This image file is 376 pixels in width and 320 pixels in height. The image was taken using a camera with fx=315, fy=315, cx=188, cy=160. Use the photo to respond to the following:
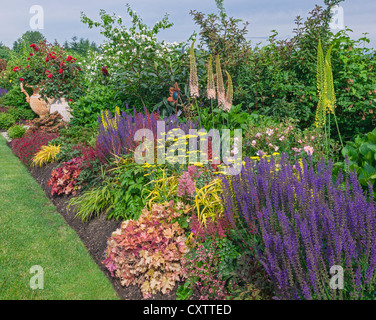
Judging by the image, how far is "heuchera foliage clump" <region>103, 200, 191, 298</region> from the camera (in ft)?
8.81

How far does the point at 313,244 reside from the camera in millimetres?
1842

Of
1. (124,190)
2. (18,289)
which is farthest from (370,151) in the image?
(18,289)

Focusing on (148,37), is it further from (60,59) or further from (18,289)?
(18,289)

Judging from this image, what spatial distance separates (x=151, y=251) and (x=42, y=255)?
150 cm

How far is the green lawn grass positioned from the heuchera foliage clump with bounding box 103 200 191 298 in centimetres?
25

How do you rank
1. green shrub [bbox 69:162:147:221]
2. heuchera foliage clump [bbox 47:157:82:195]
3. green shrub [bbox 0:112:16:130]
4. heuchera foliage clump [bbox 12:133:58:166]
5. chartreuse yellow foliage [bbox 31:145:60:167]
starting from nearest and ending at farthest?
green shrub [bbox 69:162:147:221] < heuchera foliage clump [bbox 47:157:82:195] < chartreuse yellow foliage [bbox 31:145:60:167] < heuchera foliage clump [bbox 12:133:58:166] < green shrub [bbox 0:112:16:130]

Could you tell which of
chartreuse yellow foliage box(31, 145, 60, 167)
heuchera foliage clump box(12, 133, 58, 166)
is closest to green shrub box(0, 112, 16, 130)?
heuchera foliage clump box(12, 133, 58, 166)

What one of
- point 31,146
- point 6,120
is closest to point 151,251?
point 31,146

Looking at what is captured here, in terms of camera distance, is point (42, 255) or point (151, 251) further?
point (42, 255)

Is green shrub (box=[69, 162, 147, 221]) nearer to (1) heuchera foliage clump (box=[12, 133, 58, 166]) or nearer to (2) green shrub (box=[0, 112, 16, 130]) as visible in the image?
(1) heuchera foliage clump (box=[12, 133, 58, 166])

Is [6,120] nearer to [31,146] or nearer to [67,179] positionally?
[31,146]

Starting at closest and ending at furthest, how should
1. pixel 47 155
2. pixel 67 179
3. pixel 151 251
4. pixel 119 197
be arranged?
pixel 151 251 → pixel 119 197 → pixel 67 179 → pixel 47 155

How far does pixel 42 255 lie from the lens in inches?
140
